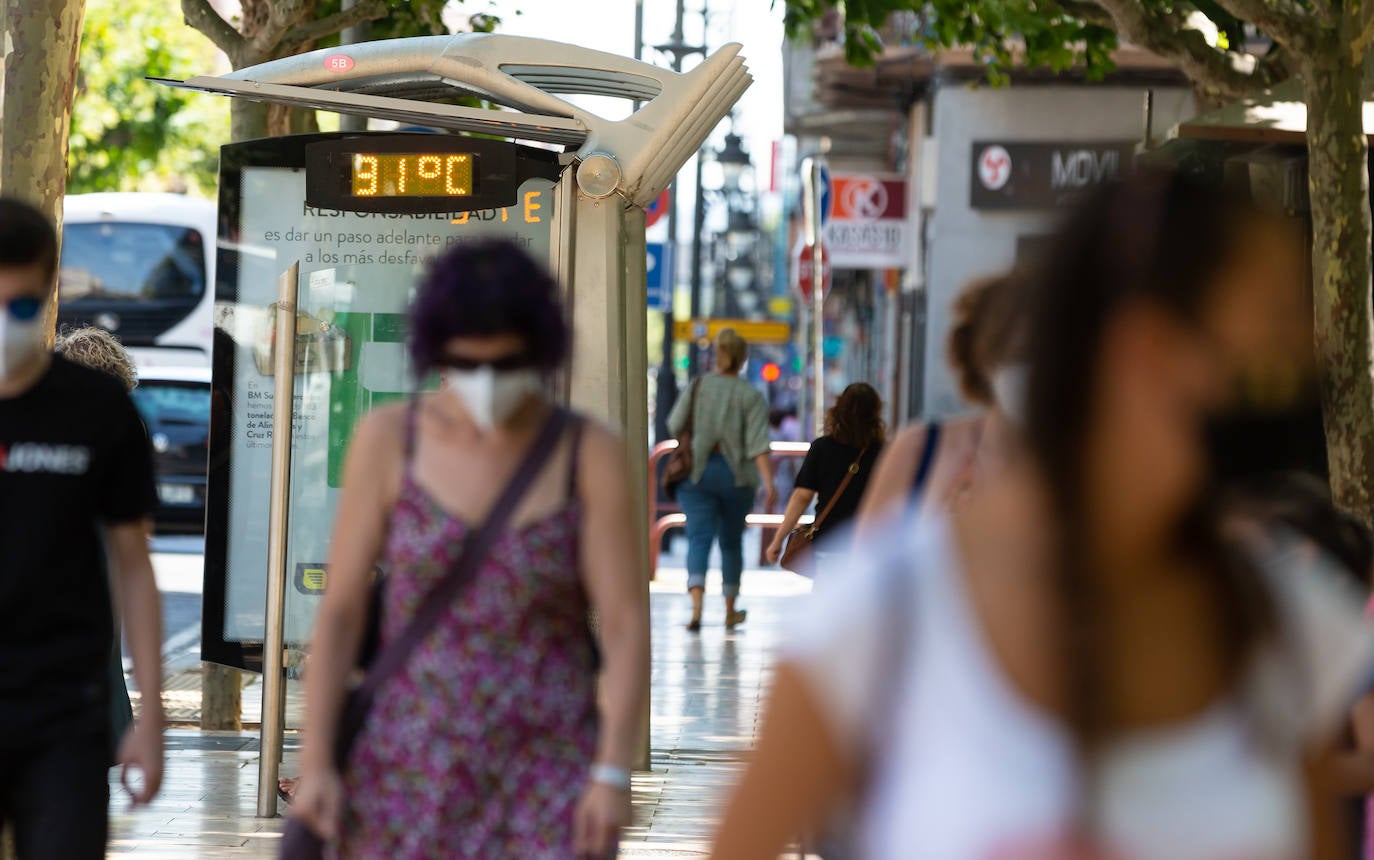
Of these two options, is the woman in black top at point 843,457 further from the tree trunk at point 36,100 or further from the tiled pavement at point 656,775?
the tree trunk at point 36,100

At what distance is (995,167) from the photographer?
21.3 meters

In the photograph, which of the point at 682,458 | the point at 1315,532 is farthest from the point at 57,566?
the point at 682,458

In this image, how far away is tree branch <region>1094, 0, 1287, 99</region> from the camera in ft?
32.1

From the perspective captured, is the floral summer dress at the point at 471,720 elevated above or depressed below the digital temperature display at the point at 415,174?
below

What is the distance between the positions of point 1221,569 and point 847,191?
23.1 m

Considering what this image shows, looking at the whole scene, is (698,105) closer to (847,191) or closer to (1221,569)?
(1221,569)

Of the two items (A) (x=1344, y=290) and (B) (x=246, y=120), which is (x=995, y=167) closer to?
(B) (x=246, y=120)

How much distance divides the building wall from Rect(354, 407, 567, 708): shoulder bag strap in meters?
18.0

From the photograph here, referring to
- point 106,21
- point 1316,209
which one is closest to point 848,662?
point 1316,209

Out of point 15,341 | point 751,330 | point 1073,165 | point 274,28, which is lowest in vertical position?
point 15,341

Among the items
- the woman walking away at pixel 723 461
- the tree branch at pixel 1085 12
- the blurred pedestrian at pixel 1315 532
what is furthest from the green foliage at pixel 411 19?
the blurred pedestrian at pixel 1315 532

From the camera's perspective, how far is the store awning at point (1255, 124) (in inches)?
320

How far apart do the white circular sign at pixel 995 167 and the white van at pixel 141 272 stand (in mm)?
8837

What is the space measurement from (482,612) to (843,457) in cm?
598
